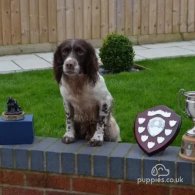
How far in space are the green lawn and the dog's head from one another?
1165 millimetres

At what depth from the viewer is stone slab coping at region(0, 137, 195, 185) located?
3275 millimetres

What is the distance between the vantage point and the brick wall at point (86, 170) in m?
3.29

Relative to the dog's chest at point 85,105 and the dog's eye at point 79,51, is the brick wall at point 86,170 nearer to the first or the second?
the dog's chest at point 85,105

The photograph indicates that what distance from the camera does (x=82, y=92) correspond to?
3.57m

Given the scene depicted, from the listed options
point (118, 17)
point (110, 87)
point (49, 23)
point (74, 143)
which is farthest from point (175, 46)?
point (74, 143)

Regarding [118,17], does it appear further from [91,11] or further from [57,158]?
[57,158]

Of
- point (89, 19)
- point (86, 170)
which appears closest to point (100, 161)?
point (86, 170)

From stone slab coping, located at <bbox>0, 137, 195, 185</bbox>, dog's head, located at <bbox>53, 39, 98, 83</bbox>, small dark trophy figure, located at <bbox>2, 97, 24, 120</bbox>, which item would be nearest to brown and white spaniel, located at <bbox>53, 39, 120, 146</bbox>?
dog's head, located at <bbox>53, 39, 98, 83</bbox>

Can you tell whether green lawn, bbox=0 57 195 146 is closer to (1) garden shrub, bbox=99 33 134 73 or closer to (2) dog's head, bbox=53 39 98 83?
(1) garden shrub, bbox=99 33 134 73

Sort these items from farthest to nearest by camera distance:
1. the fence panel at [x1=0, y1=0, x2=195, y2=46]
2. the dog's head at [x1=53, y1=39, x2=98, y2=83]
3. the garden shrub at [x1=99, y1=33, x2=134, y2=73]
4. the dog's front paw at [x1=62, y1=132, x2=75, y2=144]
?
the fence panel at [x1=0, y1=0, x2=195, y2=46], the garden shrub at [x1=99, y1=33, x2=134, y2=73], the dog's front paw at [x1=62, y1=132, x2=75, y2=144], the dog's head at [x1=53, y1=39, x2=98, y2=83]

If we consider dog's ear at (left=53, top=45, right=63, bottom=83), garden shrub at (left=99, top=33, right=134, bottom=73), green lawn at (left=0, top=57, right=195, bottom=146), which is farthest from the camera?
garden shrub at (left=99, top=33, right=134, bottom=73)

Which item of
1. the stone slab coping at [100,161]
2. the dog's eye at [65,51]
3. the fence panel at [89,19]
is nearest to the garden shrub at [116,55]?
the fence panel at [89,19]

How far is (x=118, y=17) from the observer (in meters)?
10.7

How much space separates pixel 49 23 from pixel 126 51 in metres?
2.88
